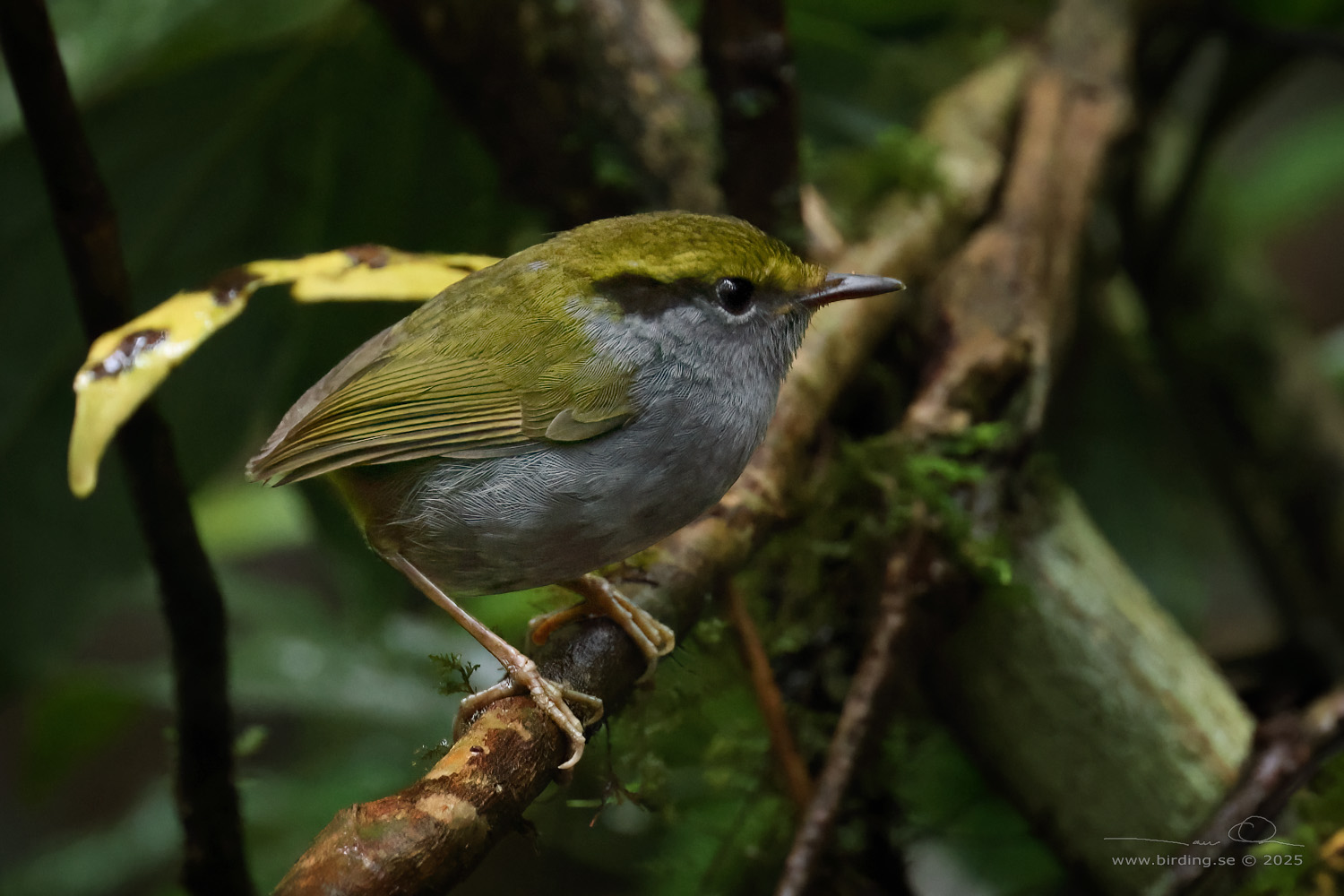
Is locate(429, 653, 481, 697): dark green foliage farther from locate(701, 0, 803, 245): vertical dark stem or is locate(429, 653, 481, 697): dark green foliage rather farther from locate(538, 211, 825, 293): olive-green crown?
locate(701, 0, 803, 245): vertical dark stem

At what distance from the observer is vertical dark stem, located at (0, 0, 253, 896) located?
1.72m

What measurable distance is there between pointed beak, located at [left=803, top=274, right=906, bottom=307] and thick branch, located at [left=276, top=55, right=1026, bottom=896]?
1.47ft

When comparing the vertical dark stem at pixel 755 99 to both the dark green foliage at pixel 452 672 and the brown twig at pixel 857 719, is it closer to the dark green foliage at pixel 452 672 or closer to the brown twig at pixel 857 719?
the brown twig at pixel 857 719

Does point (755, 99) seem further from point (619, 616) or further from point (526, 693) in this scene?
point (526, 693)

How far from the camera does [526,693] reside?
166cm

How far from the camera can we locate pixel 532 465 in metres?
1.72

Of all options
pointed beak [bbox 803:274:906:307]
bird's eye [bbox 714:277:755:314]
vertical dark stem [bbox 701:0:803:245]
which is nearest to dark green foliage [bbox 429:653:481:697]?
bird's eye [bbox 714:277:755:314]

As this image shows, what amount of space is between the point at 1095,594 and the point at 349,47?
100.0 inches

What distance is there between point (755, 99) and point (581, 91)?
0.65 metres

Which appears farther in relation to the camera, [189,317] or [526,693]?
[189,317]

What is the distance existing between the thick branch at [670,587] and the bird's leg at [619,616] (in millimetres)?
25

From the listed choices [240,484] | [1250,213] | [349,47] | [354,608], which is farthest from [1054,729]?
[240,484]
